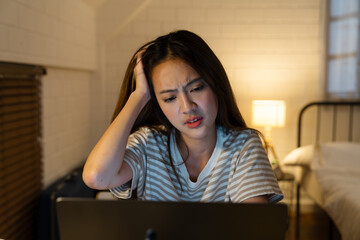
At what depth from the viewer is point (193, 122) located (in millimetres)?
1200

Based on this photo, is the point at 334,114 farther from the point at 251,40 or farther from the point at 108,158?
the point at 108,158

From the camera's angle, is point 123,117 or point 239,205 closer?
point 239,205

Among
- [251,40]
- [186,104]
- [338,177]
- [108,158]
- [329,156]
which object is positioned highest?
[251,40]

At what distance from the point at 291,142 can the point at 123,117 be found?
8.71 ft

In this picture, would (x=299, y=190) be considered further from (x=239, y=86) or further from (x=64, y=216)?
(x=64, y=216)

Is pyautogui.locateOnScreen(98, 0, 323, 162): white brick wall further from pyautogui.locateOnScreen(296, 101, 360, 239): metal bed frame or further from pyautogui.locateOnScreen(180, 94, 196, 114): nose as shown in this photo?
pyautogui.locateOnScreen(180, 94, 196, 114): nose

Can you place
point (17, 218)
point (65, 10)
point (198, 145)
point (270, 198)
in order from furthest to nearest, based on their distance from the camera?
1. point (65, 10)
2. point (17, 218)
3. point (198, 145)
4. point (270, 198)

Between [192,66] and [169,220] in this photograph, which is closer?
[169,220]

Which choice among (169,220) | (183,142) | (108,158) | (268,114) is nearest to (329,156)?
(268,114)

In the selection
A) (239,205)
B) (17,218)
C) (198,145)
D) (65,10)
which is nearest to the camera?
(239,205)

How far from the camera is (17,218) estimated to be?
212 centimetres

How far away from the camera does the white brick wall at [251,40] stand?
3.48 meters

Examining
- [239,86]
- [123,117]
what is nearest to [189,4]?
[239,86]

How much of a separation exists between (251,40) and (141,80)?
2.37 m
